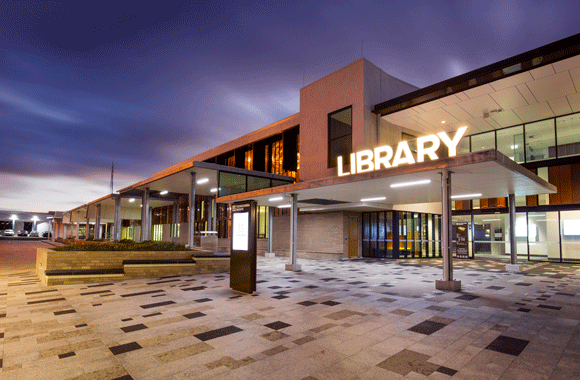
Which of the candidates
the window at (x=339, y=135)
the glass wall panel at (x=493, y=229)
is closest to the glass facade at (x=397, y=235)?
the glass wall panel at (x=493, y=229)

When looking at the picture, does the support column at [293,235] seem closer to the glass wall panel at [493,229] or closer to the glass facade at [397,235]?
the glass facade at [397,235]

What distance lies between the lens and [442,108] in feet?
55.9

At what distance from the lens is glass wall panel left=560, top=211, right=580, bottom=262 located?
59.4 ft

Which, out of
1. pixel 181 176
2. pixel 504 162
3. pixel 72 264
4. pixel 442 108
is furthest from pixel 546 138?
pixel 72 264

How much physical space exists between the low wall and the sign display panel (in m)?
4.67

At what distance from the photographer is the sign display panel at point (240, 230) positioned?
9.05 meters

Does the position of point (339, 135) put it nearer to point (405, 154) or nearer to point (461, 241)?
point (405, 154)

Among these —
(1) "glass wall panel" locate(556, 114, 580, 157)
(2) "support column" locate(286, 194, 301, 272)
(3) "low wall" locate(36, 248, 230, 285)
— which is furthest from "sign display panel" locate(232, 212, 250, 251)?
(1) "glass wall panel" locate(556, 114, 580, 157)

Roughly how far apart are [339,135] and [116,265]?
13.6 m

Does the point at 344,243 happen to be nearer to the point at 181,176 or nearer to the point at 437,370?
the point at 181,176

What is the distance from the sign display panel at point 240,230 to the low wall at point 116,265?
15.3 feet

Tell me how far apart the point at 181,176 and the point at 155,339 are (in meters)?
16.1

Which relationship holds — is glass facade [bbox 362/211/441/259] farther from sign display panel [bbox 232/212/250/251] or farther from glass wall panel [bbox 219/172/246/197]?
sign display panel [bbox 232/212/250/251]

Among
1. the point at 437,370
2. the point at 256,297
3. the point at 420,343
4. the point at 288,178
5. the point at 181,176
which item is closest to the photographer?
the point at 437,370
